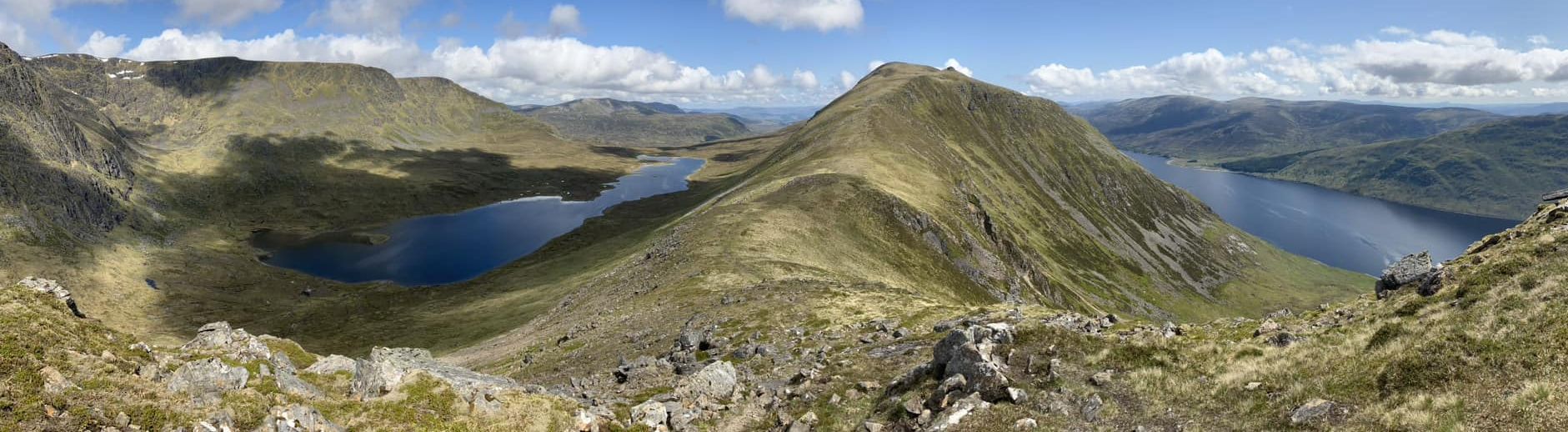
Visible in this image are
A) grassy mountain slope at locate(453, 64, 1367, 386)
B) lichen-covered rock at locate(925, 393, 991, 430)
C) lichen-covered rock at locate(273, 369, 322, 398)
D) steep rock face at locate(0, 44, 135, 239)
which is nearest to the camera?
lichen-covered rock at locate(925, 393, 991, 430)

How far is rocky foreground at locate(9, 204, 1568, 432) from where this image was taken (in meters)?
17.0

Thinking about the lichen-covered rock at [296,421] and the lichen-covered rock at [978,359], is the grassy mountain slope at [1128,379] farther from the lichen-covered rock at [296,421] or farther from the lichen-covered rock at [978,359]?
the lichen-covered rock at [978,359]

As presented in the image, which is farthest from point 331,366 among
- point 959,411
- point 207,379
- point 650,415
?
point 959,411

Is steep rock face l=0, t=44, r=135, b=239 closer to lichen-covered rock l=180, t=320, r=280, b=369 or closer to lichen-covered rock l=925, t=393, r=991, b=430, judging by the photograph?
lichen-covered rock l=180, t=320, r=280, b=369

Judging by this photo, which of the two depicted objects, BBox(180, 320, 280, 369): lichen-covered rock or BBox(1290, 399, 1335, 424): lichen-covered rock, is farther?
BBox(180, 320, 280, 369): lichen-covered rock

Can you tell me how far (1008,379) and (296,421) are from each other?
85.4ft

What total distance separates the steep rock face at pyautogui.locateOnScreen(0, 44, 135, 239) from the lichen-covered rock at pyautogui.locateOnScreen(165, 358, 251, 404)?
645 ft

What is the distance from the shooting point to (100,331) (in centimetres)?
2047

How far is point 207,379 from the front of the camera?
65.7 feet

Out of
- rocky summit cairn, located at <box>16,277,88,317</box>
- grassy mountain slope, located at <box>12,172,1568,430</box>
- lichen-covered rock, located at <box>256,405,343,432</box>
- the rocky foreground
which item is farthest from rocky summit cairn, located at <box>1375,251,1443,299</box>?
rocky summit cairn, located at <box>16,277,88,317</box>

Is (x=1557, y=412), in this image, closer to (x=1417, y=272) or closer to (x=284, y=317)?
(x=1417, y=272)

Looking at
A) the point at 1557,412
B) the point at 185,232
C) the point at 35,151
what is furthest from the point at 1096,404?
the point at 35,151

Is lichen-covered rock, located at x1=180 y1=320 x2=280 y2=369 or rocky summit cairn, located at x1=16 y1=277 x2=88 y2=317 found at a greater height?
rocky summit cairn, located at x1=16 y1=277 x2=88 y2=317

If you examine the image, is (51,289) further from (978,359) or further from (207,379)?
(978,359)
